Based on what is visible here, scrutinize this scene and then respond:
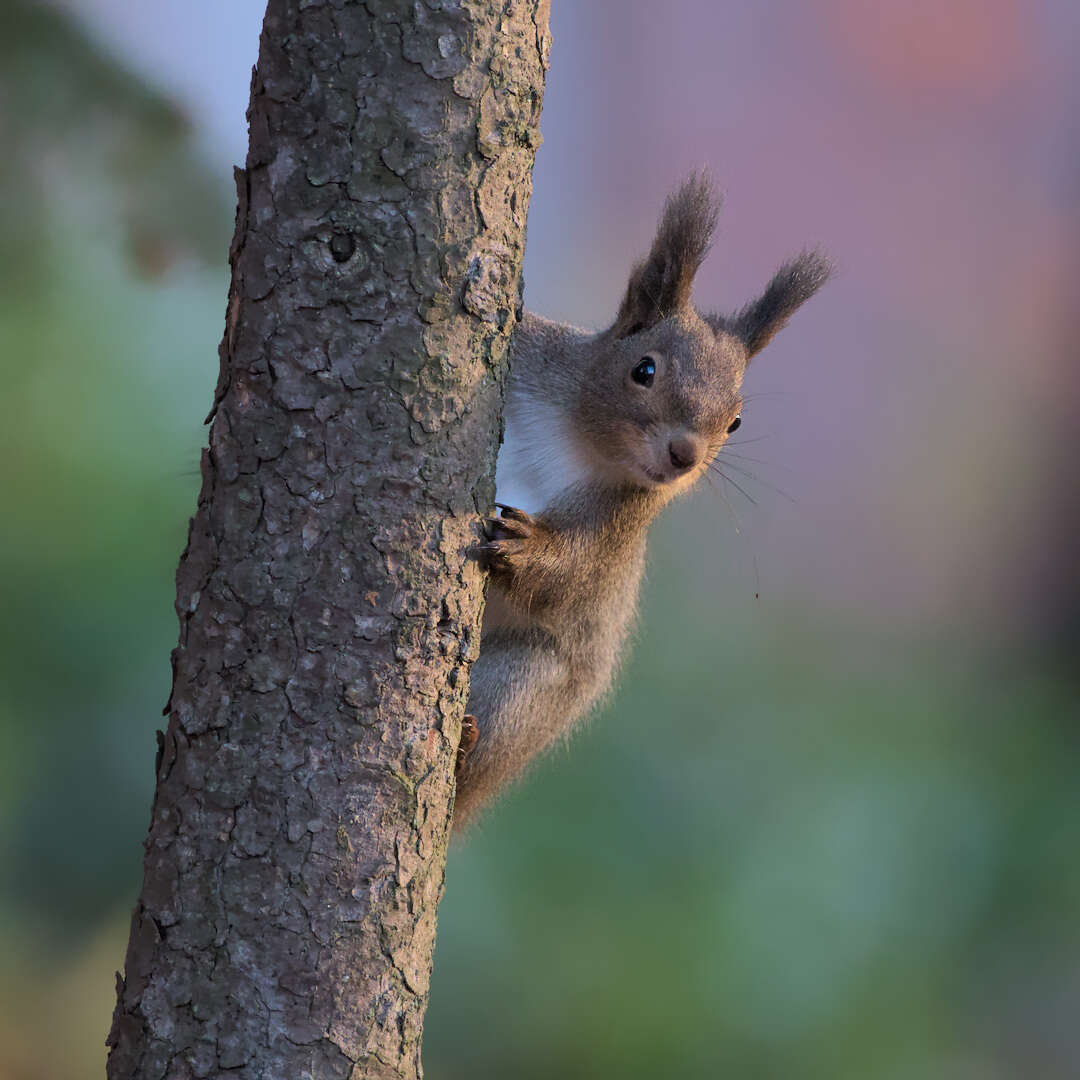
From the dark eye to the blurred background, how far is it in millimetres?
477

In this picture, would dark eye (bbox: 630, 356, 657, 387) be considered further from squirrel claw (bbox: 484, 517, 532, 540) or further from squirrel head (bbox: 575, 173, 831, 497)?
squirrel claw (bbox: 484, 517, 532, 540)

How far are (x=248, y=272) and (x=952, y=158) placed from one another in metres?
1.94

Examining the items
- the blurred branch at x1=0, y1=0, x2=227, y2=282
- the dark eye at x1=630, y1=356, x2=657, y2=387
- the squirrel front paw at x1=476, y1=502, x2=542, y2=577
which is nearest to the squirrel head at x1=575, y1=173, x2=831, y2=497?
the dark eye at x1=630, y1=356, x2=657, y2=387

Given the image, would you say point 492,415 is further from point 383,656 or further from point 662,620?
point 662,620

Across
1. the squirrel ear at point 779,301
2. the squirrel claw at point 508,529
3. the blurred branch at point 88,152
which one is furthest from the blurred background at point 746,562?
the squirrel claw at point 508,529

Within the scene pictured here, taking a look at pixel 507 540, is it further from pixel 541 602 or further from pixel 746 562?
pixel 746 562

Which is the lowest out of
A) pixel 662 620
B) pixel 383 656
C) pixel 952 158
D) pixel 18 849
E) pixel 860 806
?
pixel 383 656

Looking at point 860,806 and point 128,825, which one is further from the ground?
point 860,806

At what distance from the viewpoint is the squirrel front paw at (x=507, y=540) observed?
54.2 inches

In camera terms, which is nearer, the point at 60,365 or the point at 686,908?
the point at 60,365

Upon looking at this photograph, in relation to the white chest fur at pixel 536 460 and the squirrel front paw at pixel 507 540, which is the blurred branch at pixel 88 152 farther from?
the squirrel front paw at pixel 507 540

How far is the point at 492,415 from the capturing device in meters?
1.30

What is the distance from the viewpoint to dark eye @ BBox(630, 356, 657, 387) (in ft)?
5.66

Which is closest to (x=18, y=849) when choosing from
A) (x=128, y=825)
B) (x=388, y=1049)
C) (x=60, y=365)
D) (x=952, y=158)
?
(x=128, y=825)
